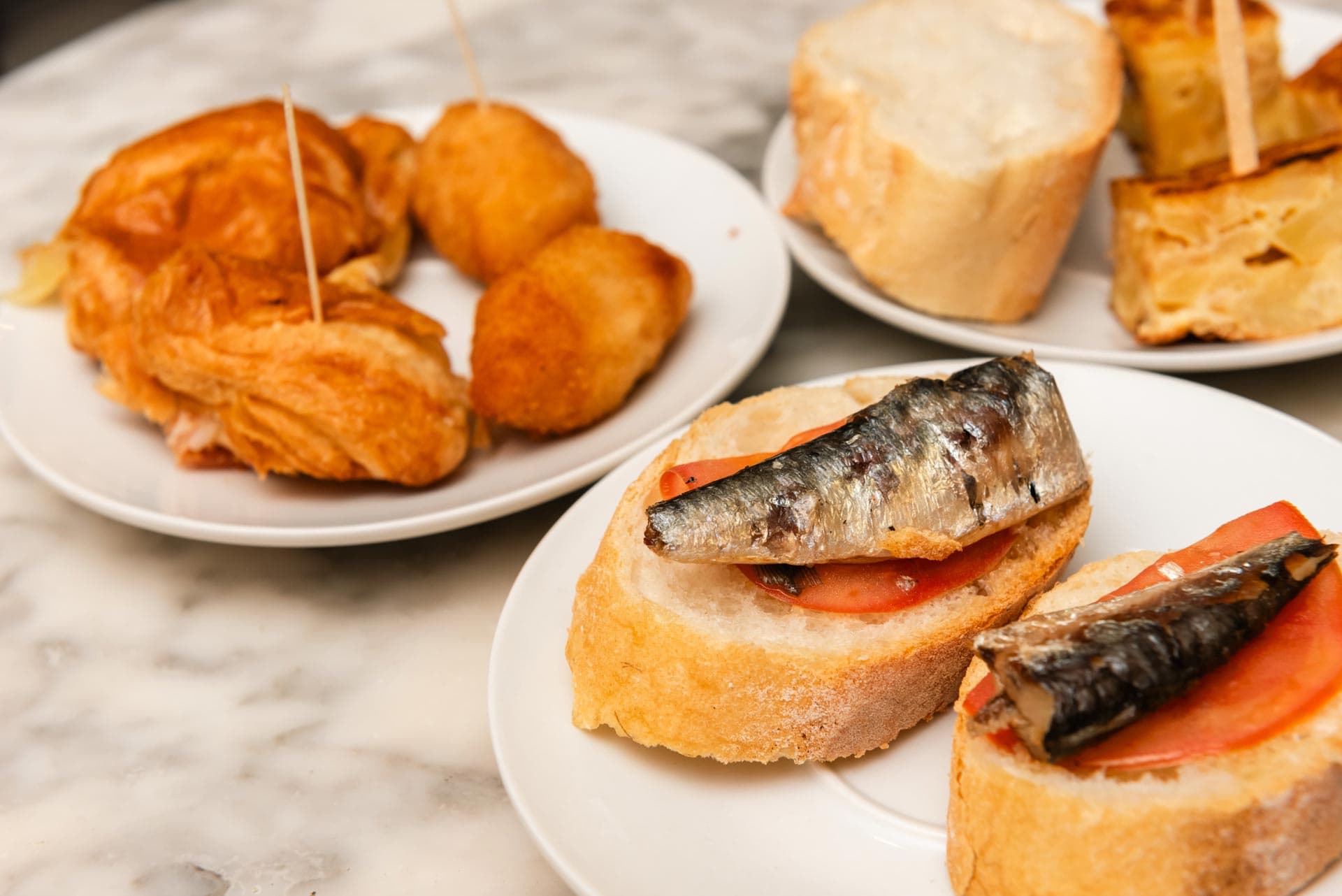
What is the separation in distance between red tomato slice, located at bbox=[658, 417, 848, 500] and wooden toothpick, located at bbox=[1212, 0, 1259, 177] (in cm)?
125

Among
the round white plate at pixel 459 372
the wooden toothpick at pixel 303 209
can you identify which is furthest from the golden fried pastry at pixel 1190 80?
the wooden toothpick at pixel 303 209

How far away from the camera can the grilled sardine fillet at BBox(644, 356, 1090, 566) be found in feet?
5.50

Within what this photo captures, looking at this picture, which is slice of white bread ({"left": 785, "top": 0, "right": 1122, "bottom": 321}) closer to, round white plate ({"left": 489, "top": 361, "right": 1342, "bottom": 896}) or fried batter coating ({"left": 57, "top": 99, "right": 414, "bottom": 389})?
round white plate ({"left": 489, "top": 361, "right": 1342, "bottom": 896})

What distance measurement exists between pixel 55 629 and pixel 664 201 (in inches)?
70.2

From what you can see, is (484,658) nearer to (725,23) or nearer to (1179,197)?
(1179,197)

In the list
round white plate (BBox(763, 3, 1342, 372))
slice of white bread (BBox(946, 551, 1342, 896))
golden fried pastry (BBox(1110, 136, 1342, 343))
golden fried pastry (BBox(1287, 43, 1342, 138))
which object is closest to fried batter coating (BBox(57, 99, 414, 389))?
round white plate (BBox(763, 3, 1342, 372))

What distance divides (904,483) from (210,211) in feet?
6.32

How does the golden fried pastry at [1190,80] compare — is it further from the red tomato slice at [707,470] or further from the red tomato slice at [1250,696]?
the red tomato slice at [1250,696]

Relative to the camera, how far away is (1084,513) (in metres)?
1.94

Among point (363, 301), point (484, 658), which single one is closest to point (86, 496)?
point (363, 301)

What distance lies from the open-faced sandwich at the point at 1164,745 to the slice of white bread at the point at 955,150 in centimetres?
126

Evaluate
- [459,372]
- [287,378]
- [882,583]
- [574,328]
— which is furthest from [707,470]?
[459,372]

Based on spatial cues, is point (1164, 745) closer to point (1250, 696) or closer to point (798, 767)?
point (1250, 696)

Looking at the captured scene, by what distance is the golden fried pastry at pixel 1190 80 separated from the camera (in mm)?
2998
